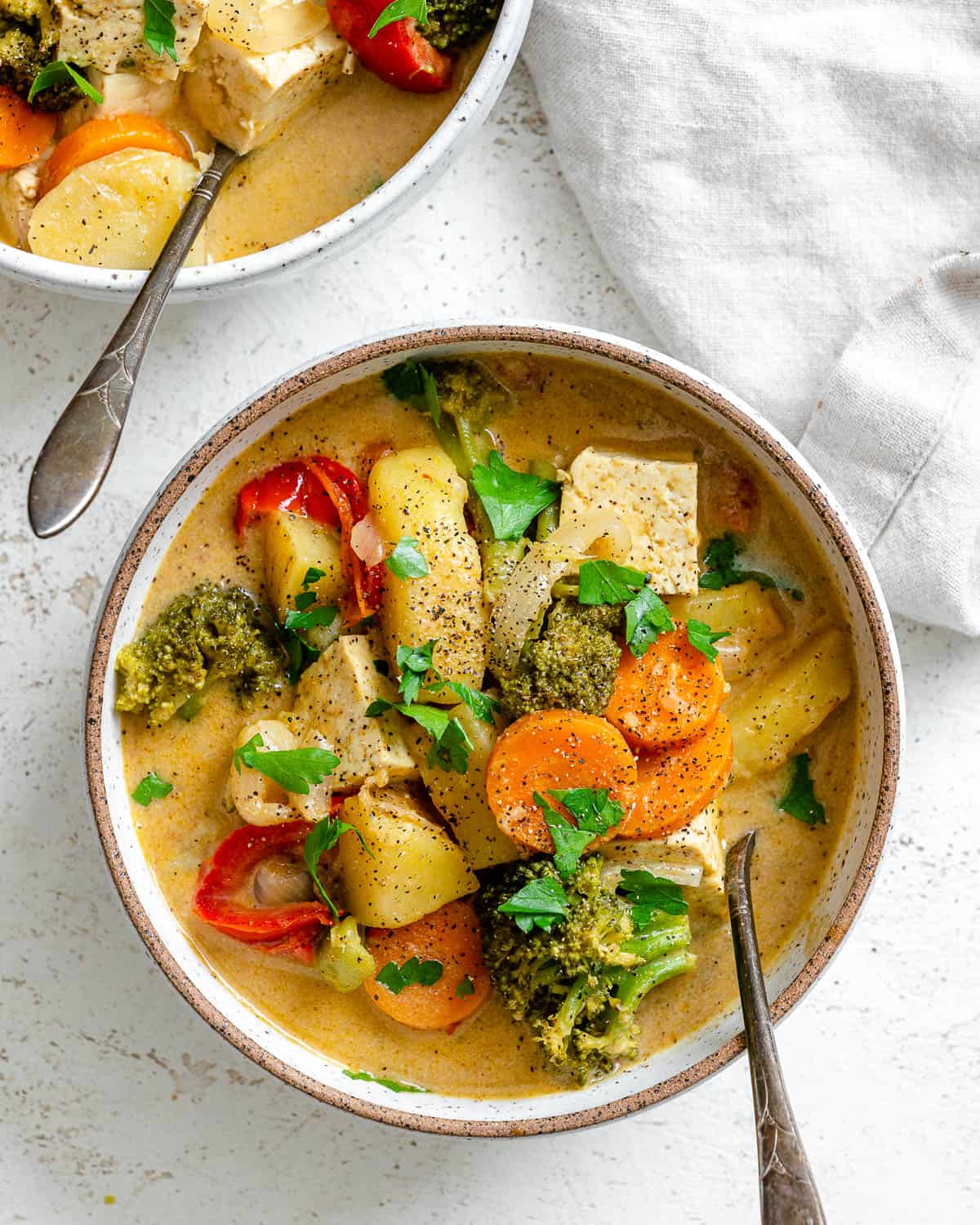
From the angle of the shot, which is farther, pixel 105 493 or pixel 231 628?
pixel 105 493

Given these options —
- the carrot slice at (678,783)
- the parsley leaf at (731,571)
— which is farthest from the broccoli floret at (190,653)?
the parsley leaf at (731,571)

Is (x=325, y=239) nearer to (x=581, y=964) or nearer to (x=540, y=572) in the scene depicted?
(x=540, y=572)

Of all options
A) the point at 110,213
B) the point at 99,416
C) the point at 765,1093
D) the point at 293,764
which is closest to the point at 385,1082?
the point at 293,764

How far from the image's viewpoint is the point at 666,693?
2.36 meters

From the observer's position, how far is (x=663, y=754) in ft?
7.89

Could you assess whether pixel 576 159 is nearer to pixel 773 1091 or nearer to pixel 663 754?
pixel 663 754

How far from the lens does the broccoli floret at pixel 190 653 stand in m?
2.37

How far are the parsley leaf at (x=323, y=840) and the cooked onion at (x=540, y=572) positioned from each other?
0.40 metres

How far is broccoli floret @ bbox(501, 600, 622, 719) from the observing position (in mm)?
2293

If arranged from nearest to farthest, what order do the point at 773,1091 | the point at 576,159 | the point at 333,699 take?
the point at 773,1091 → the point at 333,699 → the point at 576,159

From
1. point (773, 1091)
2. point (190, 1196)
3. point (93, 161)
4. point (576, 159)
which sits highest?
point (93, 161)

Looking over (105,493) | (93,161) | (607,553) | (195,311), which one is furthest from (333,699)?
(93,161)

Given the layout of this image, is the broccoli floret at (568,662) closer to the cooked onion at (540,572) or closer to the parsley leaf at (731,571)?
the cooked onion at (540,572)

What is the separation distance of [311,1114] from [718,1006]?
0.98 metres
